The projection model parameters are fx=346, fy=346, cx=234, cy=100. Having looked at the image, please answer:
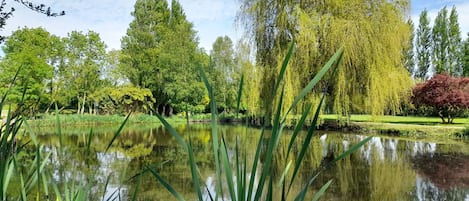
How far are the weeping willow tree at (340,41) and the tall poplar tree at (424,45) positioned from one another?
20.9m

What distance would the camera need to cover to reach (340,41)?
26.6 feet

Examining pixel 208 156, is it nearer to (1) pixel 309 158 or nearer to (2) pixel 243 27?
(1) pixel 309 158

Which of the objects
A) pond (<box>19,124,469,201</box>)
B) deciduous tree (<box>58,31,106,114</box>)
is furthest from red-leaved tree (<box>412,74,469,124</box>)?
deciduous tree (<box>58,31,106,114</box>)

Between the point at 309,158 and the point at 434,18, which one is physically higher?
the point at 434,18

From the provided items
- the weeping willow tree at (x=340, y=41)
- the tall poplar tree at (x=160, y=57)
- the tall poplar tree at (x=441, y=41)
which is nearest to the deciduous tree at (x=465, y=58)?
the tall poplar tree at (x=441, y=41)

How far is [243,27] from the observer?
925 centimetres

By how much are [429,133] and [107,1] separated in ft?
35.6

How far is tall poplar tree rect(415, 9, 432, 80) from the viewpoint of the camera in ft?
88.6

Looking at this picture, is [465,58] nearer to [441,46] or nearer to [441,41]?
[441,46]

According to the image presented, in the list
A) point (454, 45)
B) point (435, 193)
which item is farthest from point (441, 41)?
point (435, 193)

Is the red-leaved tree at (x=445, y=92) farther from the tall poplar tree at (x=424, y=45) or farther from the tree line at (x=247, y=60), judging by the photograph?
the tall poplar tree at (x=424, y=45)

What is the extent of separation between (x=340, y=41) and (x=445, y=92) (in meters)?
7.95

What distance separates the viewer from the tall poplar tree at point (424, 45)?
2702cm

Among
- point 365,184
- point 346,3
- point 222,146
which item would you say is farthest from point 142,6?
point 222,146
